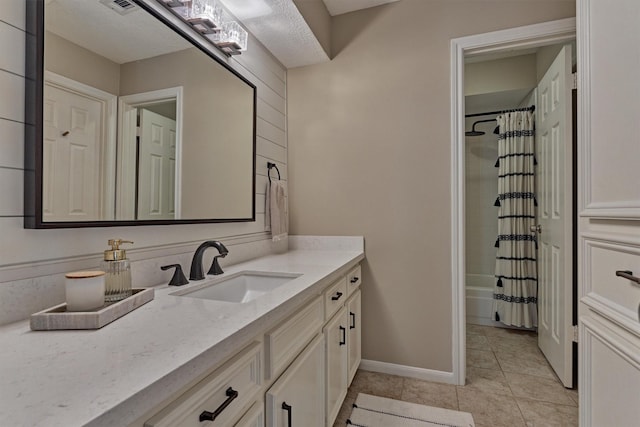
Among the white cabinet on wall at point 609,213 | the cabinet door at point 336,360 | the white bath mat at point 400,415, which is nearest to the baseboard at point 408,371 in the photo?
the white bath mat at point 400,415

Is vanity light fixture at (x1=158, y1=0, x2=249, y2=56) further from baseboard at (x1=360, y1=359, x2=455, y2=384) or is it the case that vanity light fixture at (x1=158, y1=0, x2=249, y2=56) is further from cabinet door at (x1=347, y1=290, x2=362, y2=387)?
baseboard at (x1=360, y1=359, x2=455, y2=384)

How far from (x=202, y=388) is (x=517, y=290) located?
292 cm

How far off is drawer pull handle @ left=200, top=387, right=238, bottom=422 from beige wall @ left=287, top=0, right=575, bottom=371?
1521mm

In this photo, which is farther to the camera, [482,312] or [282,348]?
[482,312]

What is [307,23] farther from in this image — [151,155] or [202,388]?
[202,388]

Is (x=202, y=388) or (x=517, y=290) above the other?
(x=202, y=388)

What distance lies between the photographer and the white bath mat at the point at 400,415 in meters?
1.60

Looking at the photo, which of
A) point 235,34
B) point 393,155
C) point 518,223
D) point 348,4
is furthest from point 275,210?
point 518,223

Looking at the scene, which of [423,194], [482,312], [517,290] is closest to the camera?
[423,194]

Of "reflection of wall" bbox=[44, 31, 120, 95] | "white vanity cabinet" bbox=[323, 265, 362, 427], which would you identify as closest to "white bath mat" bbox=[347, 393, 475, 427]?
"white vanity cabinet" bbox=[323, 265, 362, 427]

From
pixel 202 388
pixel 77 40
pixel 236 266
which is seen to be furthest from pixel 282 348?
pixel 77 40

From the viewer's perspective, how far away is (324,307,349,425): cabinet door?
4.60 ft

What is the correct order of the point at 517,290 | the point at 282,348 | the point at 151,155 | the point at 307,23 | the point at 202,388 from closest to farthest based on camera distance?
the point at 202,388, the point at 282,348, the point at 151,155, the point at 307,23, the point at 517,290

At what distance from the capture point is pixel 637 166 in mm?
898
